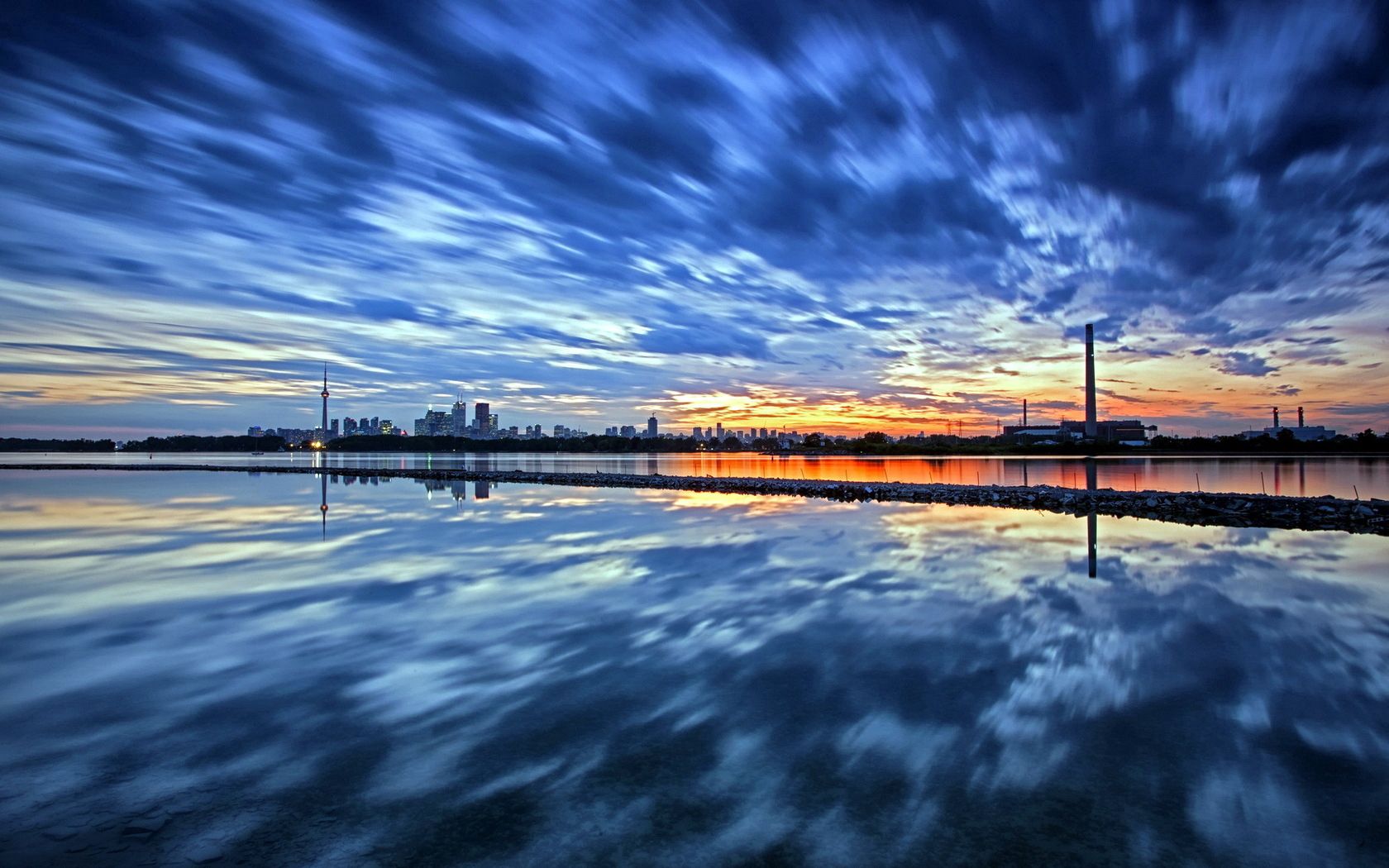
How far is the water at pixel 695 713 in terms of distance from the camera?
4.43 m

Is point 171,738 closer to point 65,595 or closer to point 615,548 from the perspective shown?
point 65,595

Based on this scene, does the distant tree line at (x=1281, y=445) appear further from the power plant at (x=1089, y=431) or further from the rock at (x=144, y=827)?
the rock at (x=144, y=827)

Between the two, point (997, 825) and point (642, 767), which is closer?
point (997, 825)

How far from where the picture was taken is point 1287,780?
5211 mm

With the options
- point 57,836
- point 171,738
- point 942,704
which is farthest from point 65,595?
point 942,704

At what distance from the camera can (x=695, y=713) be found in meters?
6.49

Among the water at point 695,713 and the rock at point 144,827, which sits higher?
the rock at point 144,827

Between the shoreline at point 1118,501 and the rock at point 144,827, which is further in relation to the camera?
the shoreline at point 1118,501

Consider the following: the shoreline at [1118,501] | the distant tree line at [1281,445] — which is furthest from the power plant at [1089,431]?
the shoreline at [1118,501]

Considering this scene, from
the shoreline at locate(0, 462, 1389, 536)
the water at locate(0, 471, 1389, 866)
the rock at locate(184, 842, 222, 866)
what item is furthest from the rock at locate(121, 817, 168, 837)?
the shoreline at locate(0, 462, 1389, 536)

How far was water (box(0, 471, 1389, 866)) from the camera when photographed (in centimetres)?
443

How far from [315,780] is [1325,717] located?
9285 millimetres

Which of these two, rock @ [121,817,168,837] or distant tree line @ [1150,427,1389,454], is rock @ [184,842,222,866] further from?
distant tree line @ [1150,427,1389,454]

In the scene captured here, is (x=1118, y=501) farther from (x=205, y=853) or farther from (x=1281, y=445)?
(x=1281, y=445)
